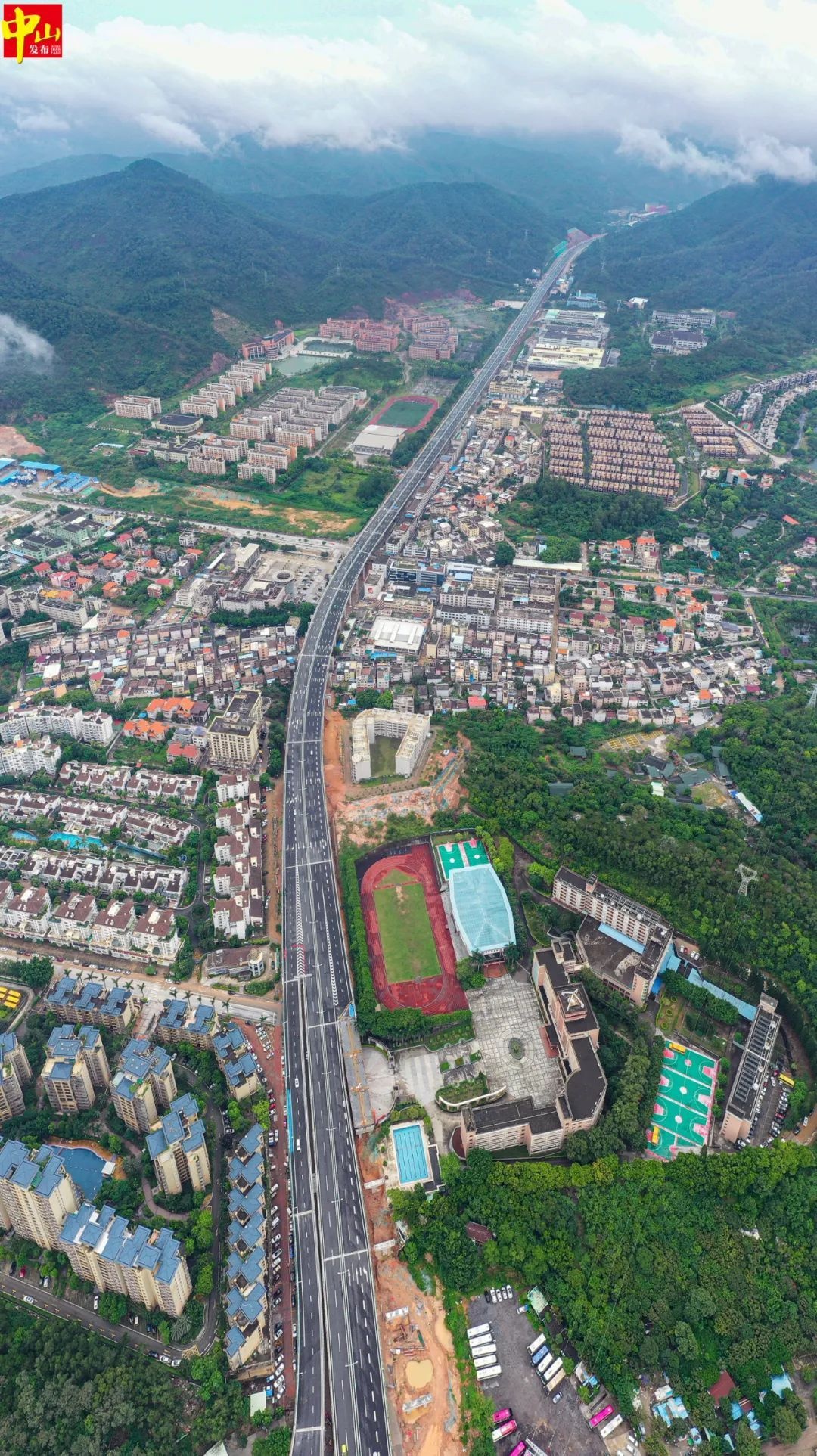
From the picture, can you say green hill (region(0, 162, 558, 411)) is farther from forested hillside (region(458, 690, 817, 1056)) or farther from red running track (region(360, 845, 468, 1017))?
red running track (region(360, 845, 468, 1017))

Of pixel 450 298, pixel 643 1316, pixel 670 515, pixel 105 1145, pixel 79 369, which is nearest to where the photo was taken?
pixel 643 1316

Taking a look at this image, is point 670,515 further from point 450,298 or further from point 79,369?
point 450,298

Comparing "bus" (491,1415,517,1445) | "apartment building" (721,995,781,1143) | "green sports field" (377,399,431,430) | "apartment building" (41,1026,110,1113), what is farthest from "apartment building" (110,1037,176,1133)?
"green sports field" (377,399,431,430)

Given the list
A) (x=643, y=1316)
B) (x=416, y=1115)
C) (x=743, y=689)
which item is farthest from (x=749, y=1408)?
(x=743, y=689)

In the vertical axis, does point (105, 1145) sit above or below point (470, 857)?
below

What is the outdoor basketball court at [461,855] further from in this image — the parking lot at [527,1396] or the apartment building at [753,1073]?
the parking lot at [527,1396]

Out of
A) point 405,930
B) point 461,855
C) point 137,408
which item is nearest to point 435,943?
point 405,930
